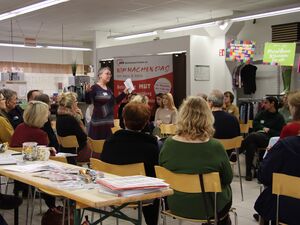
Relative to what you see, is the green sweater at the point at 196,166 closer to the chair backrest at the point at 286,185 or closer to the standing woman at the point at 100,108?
the chair backrest at the point at 286,185

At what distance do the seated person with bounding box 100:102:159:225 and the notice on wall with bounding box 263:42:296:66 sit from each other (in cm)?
521

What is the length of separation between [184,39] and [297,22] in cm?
250

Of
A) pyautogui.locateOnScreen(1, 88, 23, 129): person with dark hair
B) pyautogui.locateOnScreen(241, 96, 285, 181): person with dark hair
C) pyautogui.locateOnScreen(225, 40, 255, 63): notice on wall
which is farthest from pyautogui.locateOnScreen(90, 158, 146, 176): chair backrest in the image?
pyautogui.locateOnScreen(225, 40, 255, 63): notice on wall

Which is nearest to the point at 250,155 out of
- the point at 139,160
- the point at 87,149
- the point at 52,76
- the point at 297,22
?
the point at 87,149

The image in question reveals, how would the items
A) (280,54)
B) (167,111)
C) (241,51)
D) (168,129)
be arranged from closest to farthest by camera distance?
(168,129) → (167,111) → (280,54) → (241,51)

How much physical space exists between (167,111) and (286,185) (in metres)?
4.95

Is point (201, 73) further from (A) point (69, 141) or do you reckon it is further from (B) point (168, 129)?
(A) point (69, 141)

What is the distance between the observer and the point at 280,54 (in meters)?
7.80

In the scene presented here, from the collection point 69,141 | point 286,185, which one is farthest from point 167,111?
point 286,185

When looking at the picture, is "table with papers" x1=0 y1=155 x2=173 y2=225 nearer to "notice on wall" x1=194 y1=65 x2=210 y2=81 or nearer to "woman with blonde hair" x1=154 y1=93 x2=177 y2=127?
"woman with blonde hair" x1=154 y1=93 x2=177 y2=127

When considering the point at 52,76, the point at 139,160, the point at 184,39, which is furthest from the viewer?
the point at 52,76

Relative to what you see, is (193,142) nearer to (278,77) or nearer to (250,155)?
(250,155)

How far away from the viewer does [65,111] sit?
17.1 ft

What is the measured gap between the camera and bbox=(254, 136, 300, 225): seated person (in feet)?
8.74
